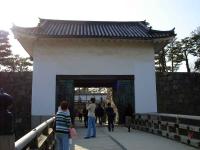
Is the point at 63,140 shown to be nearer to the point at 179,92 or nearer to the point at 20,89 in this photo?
the point at 20,89

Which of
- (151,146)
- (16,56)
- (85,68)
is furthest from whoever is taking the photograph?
(16,56)

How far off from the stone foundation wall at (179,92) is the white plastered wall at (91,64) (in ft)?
6.04

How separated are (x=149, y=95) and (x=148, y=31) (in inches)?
154

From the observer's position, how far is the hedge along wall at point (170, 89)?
68.4 feet

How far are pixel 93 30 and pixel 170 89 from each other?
240 inches

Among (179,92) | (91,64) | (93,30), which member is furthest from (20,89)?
(179,92)

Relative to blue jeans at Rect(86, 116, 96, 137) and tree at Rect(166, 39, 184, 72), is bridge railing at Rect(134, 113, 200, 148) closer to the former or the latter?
blue jeans at Rect(86, 116, 96, 137)

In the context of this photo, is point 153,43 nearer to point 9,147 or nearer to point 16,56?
point 9,147

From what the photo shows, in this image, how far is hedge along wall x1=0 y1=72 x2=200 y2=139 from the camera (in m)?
20.9

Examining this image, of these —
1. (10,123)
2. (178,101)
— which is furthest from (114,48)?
(10,123)

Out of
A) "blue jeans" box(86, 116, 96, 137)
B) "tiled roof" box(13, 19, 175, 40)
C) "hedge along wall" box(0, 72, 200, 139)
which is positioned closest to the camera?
"blue jeans" box(86, 116, 96, 137)

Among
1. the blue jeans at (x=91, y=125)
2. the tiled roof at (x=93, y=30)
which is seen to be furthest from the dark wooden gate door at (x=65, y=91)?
the blue jeans at (x=91, y=125)


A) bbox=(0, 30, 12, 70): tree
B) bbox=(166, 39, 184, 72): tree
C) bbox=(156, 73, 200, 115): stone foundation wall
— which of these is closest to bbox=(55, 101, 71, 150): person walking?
bbox=(156, 73, 200, 115): stone foundation wall

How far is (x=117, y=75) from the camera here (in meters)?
19.9
